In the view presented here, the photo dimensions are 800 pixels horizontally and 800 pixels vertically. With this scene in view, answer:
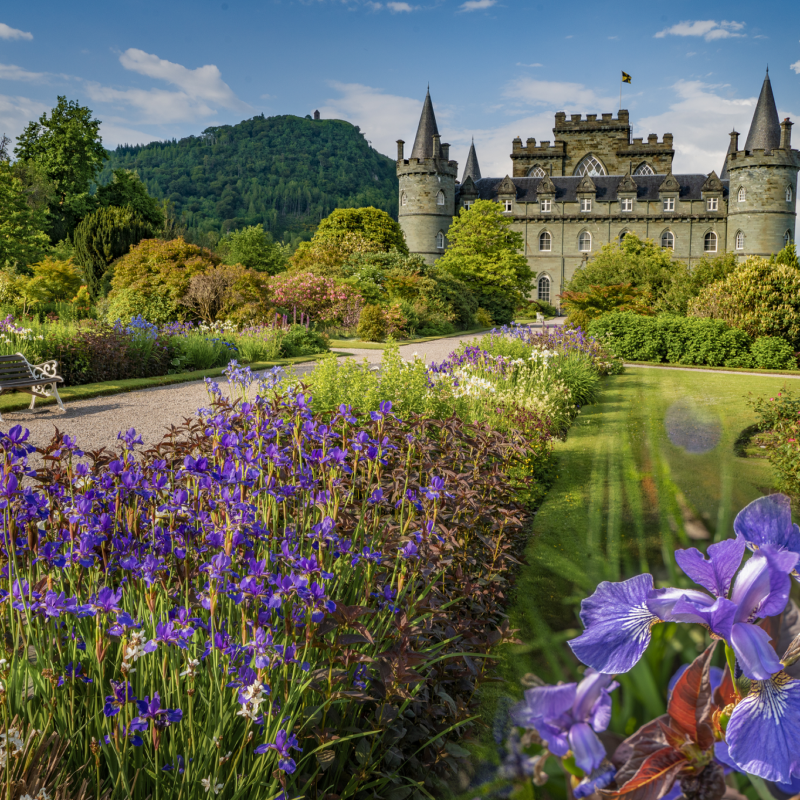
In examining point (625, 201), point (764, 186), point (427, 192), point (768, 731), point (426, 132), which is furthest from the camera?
point (625, 201)

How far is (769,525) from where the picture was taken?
49 cm

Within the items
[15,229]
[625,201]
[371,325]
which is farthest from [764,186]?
[15,229]

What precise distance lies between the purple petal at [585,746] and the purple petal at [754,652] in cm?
12

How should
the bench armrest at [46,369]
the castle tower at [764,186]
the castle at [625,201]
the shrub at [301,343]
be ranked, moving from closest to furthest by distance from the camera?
the bench armrest at [46,369], the shrub at [301,343], the castle tower at [764,186], the castle at [625,201]

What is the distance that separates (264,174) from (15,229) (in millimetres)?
65568

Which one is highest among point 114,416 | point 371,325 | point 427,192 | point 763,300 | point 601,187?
point 601,187

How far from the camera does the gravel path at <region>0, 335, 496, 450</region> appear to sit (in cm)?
698

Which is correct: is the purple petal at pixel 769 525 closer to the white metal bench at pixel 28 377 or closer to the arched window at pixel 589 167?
the white metal bench at pixel 28 377

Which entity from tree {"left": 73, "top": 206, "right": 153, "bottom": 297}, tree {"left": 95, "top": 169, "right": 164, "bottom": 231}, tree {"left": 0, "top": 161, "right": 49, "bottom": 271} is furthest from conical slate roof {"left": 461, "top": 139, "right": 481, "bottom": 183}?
tree {"left": 0, "top": 161, "right": 49, "bottom": 271}

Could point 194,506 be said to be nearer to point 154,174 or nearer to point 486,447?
point 486,447

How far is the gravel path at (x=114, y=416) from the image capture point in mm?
6984

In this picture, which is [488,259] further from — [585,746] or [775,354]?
[585,746]

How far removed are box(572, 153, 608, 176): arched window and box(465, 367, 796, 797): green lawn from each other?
53.0 metres

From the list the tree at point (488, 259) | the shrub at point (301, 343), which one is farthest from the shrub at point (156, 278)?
the tree at point (488, 259)
